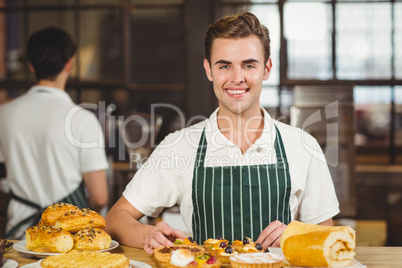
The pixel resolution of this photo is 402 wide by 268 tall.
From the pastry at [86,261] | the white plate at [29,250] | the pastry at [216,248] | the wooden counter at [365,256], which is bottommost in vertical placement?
the wooden counter at [365,256]

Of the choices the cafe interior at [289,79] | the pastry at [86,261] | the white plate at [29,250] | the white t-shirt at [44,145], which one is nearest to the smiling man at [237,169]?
the white plate at [29,250]

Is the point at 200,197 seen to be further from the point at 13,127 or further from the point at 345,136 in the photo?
the point at 345,136

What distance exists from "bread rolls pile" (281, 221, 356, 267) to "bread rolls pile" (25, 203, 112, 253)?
1.73 ft

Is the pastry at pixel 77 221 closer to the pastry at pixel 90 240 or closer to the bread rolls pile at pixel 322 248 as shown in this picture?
the pastry at pixel 90 240

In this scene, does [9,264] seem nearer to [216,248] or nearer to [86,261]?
[86,261]

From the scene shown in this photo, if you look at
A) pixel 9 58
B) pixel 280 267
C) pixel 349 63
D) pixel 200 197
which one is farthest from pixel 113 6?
Answer: pixel 280 267

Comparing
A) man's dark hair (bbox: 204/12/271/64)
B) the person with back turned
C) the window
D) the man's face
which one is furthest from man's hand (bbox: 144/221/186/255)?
the window

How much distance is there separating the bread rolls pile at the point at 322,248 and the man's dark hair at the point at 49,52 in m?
1.63

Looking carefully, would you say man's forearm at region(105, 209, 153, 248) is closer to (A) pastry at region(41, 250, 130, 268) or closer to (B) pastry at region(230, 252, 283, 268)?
(A) pastry at region(41, 250, 130, 268)

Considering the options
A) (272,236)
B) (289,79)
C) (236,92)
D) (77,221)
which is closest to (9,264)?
(77,221)

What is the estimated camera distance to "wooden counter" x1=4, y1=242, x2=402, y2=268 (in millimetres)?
1438

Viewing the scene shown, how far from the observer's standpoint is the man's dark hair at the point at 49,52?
2.56m

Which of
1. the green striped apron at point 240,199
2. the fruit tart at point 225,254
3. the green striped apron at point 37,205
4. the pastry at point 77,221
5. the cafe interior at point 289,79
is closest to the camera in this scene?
the fruit tart at point 225,254

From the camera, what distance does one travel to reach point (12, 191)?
2.55 metres
